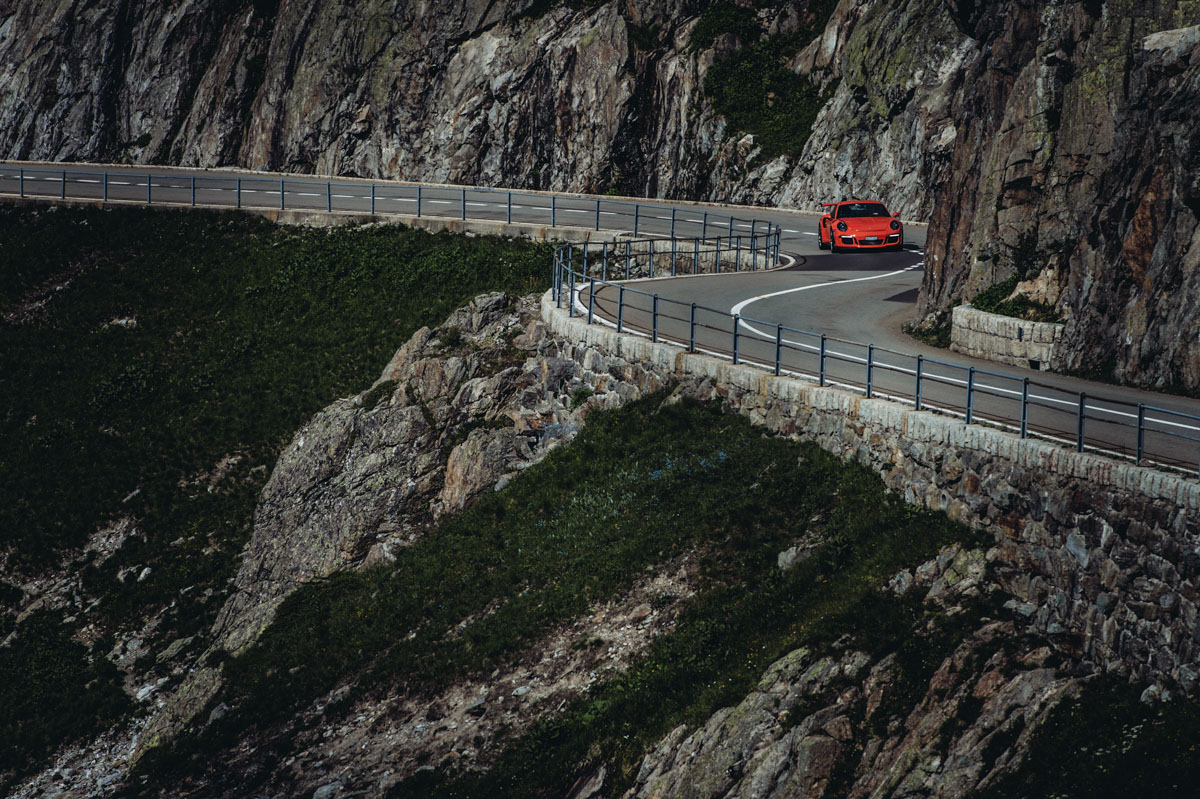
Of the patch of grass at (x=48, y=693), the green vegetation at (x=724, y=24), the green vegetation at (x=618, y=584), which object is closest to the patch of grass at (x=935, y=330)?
the green vegetation at (x=618, y=584)

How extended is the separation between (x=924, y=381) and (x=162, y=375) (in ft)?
62.2

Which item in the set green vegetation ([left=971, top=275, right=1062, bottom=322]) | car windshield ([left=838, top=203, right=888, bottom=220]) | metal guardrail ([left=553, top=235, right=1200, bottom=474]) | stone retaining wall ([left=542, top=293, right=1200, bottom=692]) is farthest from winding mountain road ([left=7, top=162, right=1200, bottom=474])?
car windshield ([left=838, top=203, right=888, bottom=220])

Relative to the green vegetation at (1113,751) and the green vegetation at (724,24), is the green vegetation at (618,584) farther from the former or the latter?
the green vegetation at (724,24)

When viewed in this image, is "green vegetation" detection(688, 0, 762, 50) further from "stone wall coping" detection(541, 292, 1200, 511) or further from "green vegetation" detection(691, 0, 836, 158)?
"stone wall coping" detection(541, 292, 1200, 511)

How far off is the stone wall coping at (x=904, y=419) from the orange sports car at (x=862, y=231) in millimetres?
13833

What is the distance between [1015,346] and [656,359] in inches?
219

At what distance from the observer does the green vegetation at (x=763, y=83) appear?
4597 cm

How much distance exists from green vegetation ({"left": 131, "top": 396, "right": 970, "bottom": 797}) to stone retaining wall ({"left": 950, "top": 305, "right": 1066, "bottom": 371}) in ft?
14.1

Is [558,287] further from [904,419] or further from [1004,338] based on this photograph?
[904,419]

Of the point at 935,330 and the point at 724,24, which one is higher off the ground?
the point at 724,24

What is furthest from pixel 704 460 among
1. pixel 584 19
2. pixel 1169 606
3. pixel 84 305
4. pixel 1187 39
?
pixel 584 19

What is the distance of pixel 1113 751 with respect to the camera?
1073 centimetres

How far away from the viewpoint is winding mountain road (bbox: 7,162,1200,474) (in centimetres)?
1502

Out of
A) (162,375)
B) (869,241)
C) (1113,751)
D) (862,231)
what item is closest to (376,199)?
(162,375)
